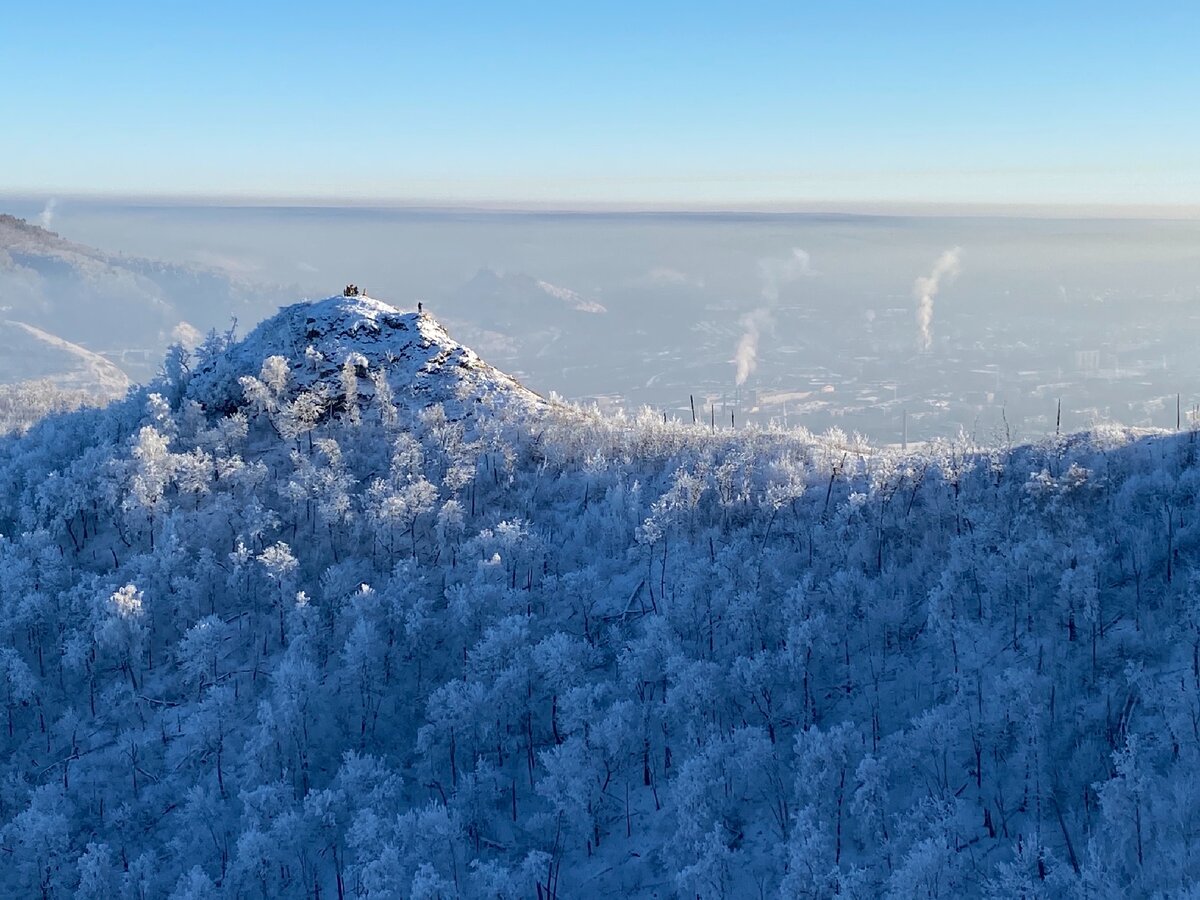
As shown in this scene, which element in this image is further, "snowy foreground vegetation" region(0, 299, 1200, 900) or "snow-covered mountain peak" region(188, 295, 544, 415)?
"snow-covered mountain peak" region(188, 295, 544, 415)

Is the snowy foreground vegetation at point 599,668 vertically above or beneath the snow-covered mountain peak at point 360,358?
beneath

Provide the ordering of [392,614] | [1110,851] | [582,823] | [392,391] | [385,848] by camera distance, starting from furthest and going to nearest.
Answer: [392,391], [392,614], [582,823], [385,848], [1110,851]

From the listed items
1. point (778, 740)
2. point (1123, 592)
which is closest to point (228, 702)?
point (778, 740)

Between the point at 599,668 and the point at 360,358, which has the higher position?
the point at 360,358

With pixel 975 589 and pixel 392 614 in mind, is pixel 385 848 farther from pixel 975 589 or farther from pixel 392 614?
pixel 975 589

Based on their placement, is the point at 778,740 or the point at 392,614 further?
the point at 392,614
